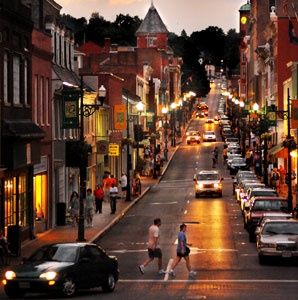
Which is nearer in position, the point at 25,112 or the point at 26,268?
the point at 26,268

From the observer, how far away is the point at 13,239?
38250 millimetres

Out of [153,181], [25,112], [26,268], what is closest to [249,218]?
[25,112]

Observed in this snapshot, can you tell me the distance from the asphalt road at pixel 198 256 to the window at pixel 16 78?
21.8 ft

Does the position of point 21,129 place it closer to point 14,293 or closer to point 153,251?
point 153,251

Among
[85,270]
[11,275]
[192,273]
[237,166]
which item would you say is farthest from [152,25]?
[11,275]

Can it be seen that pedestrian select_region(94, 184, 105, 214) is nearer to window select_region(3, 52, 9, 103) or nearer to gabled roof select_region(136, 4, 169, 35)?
window select_region(3, 52, 9, 103)

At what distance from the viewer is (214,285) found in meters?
30.5

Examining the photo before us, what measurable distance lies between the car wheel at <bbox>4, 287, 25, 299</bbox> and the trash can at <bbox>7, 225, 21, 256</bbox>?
10900 mm

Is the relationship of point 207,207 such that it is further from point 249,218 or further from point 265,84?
point 265,84

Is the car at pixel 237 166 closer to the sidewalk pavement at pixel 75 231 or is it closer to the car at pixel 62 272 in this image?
the sidewalk pavement at pixel 75 231

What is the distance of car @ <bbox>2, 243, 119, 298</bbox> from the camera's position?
26422 millimetres

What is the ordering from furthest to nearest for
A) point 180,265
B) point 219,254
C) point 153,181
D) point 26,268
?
point 153,181 → point 219,254 → point 180,265 → point 26,268

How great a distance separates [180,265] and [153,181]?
5767 centimetres

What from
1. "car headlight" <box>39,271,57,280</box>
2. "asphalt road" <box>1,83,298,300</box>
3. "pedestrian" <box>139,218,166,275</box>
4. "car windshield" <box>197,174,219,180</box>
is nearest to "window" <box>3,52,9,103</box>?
"asphalt road" <box>1,83,298,300</box>
